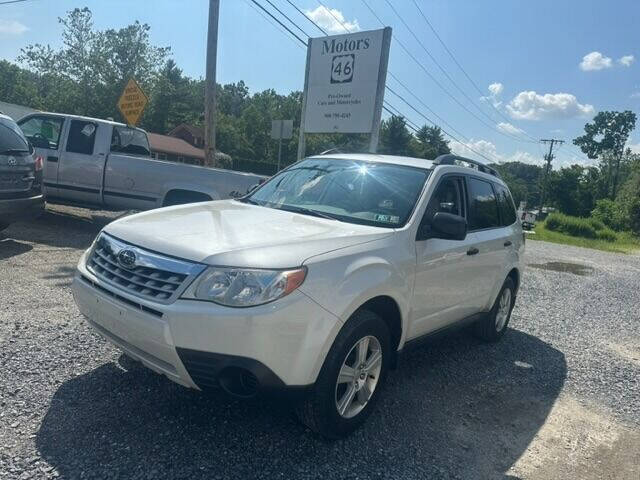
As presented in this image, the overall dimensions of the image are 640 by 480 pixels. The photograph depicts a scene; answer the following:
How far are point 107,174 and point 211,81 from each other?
4.17 metres

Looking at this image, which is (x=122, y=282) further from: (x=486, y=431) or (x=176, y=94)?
(x=176, y=94)

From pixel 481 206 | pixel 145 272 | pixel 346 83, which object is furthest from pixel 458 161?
pixel 346 83

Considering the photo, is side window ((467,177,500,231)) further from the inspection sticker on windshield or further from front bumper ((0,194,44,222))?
front bumper ((0,194,44,222))

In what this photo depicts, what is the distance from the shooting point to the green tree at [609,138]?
87938mm

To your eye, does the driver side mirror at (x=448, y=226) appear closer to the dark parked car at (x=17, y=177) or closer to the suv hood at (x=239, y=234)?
the suv hood at (x=239, y=234)

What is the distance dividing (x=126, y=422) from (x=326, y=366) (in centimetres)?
127

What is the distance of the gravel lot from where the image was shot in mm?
2816

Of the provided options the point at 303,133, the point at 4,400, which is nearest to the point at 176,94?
the point at 303,133

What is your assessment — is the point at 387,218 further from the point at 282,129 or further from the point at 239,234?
the point at 282,129

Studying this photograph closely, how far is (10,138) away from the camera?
23.2ft

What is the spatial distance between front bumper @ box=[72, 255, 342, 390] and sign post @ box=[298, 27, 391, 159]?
26.9ft

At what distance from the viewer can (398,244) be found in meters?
3.48

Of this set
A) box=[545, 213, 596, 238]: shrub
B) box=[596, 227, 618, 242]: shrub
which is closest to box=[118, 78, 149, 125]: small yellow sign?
box=[545, 213, 596, 238]: shrub

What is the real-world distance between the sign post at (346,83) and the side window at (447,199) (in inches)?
244
